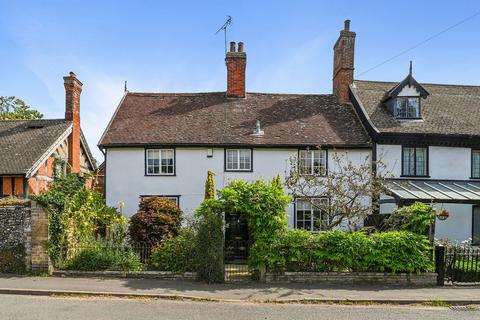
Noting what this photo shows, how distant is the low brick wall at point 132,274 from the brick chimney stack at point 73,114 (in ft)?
38.4

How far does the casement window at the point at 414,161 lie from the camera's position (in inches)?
738

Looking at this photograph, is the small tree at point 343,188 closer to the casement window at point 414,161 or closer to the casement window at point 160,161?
the casement window at point 414,161

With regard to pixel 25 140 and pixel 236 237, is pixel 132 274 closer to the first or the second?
pixel 236 237

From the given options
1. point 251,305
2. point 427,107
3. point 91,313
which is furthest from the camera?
point 427,107

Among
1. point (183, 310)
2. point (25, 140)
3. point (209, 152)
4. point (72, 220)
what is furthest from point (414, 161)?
point (25, 140)

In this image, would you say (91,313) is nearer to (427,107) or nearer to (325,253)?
(325,253)

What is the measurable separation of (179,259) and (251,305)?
11.4ft

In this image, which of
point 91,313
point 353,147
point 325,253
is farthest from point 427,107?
point 91,313

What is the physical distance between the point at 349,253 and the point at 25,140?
61.3 feet

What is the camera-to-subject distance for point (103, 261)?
12.5 meters

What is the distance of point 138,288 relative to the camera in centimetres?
1092

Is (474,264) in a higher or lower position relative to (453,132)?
lower

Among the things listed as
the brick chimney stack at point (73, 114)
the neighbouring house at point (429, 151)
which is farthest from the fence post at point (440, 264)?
the brick chimney stack at point (73, 114)

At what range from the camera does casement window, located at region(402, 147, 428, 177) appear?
18.7 meters
